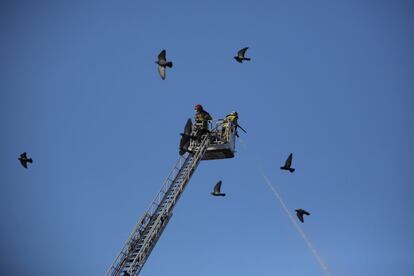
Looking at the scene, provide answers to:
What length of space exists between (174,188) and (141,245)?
4752 mm

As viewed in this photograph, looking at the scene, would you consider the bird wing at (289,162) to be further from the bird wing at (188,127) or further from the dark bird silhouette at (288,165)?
the bird wing at (188,127)

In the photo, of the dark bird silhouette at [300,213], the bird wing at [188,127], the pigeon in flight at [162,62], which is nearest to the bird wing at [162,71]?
the pigeon in flight at [162,62]

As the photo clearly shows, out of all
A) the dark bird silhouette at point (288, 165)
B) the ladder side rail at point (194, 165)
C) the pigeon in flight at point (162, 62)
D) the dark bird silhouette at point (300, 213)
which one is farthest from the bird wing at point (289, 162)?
the pigeon in flight at point (162, 62)

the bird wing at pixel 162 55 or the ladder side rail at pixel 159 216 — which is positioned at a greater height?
the bird wing at pixel 162 55

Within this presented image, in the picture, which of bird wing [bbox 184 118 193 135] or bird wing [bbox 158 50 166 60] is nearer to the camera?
bird wing [bbox 158 50 166 60]

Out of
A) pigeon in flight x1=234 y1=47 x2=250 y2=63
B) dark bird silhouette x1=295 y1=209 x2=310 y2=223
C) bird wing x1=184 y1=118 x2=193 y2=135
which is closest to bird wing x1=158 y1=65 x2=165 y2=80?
bird wing x1=184 y1=118 x2=193 y2=135

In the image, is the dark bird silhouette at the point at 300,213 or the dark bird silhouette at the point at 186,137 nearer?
the dark bird silhouette at the point at 186,137

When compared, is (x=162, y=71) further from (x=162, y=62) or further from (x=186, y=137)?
(x=186, y=137)

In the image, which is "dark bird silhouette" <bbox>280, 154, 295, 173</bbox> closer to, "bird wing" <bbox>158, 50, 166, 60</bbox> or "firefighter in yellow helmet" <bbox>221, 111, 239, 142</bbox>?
"firefighter in yellow helmet" <bbox>221, 111, 239, 142</bbox>

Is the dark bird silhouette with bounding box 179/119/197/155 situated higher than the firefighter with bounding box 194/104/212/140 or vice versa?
the firefighter with bounding box 194/104/212/140

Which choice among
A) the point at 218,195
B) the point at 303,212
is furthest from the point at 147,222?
the point at 303,212

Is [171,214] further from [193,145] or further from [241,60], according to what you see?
[241,60]

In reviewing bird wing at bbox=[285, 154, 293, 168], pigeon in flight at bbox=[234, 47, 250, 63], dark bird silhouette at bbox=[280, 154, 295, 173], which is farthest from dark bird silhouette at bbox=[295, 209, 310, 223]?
pigeon in flight at bbox=[234, 47, 250, 63]

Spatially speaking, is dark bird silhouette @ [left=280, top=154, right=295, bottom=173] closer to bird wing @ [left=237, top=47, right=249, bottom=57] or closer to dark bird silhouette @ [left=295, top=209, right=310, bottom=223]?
dark bird silhouette @ [left=295, top=209, right=310, bottom=223]
